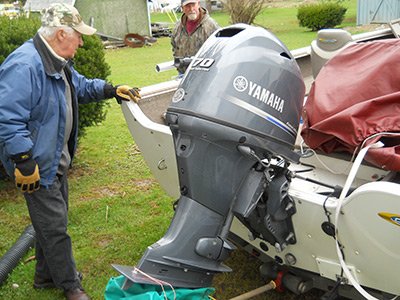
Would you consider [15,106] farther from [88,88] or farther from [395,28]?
[395,28]

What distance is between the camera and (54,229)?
10.3 ft

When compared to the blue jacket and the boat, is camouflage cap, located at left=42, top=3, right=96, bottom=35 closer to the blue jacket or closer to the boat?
the blue jacket

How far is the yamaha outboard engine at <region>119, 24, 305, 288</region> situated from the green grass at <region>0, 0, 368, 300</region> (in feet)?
3.56

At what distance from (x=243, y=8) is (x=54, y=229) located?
64.1 feet

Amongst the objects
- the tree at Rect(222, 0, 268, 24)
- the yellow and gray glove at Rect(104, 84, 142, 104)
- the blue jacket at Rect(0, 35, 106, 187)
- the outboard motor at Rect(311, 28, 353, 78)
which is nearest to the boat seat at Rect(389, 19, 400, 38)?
the outboard motor at Rect(311, 28, 353, 78)

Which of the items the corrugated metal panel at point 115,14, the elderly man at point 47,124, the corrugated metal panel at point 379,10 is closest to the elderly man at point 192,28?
the elderly man at point 47,124

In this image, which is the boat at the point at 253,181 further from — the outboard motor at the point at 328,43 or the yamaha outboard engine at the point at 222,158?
the outboard motor at the point at 328,43

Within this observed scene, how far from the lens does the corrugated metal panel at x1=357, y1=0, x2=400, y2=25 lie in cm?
2156

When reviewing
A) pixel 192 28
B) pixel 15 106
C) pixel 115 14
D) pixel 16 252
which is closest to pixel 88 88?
pixel 15 106

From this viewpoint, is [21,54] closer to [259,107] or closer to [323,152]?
[259,107]

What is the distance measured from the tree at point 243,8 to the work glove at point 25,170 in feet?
64.0

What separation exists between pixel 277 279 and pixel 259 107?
1.11 meters

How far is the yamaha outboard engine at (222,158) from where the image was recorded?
93.6 inches

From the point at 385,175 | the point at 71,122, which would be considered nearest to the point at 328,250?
Answer: the point at 385,175
